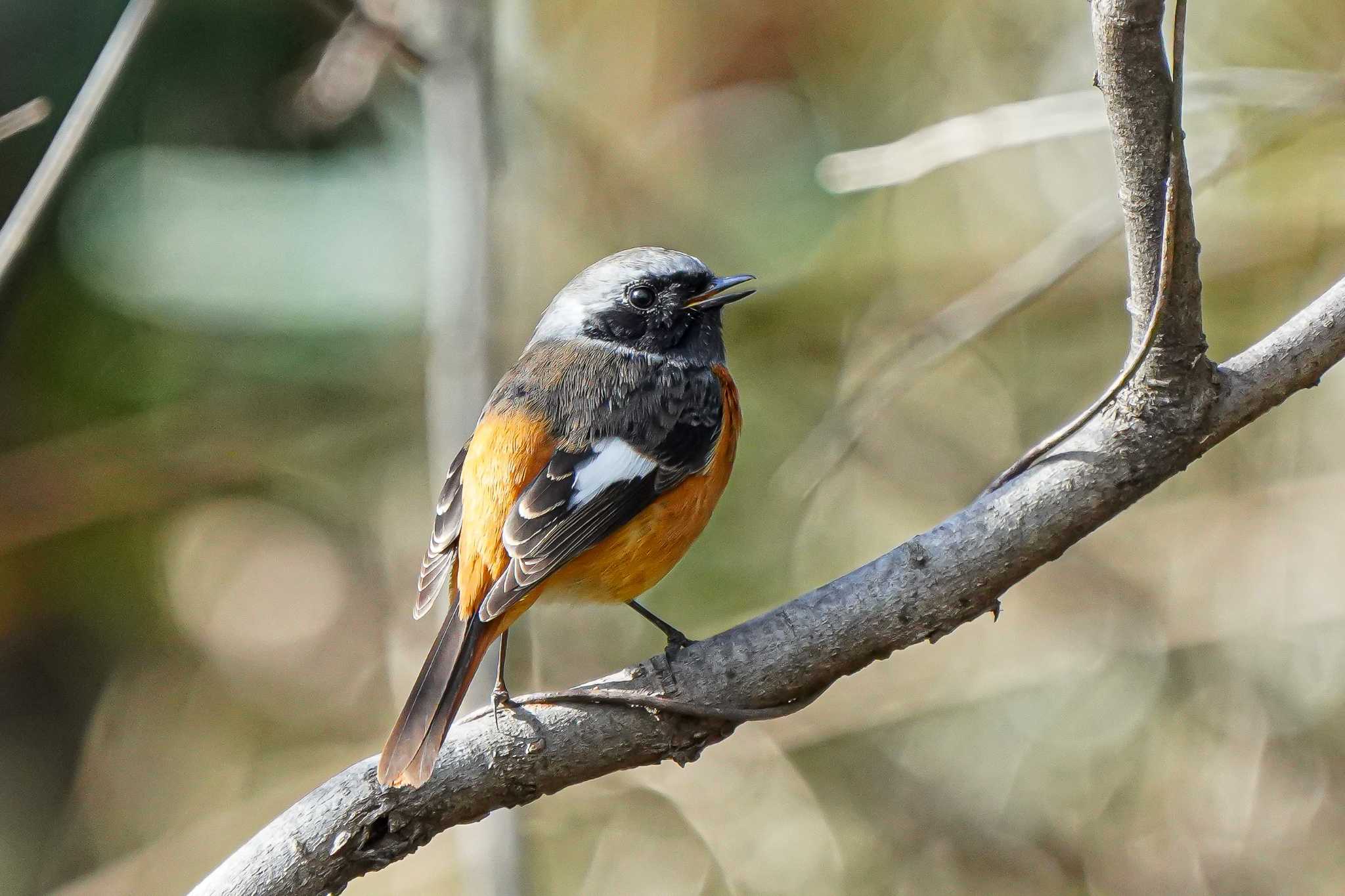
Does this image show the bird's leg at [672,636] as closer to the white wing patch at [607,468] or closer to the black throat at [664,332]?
the white wing patch at [607,468]

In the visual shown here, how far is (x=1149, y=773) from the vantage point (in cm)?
425

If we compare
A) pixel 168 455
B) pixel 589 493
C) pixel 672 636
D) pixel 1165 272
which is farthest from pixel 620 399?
pixel 168 455

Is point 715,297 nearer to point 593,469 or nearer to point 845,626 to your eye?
point 593,469

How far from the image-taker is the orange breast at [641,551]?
2.79m

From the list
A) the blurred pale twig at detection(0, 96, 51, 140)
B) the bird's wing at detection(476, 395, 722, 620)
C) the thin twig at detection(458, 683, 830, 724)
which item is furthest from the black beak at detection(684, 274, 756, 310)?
the blurred pale twig at detection(0, 96, 51, 140)

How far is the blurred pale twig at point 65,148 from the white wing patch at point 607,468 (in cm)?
122

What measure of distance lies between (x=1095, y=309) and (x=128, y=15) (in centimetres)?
351

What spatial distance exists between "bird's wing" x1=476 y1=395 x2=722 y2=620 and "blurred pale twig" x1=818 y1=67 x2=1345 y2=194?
2.65 ft

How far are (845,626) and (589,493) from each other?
88 cm

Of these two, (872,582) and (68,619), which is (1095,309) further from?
(68,619)

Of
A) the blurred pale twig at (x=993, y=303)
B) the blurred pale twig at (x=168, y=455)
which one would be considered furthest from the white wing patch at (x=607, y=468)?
the blurred pale twig at (x=168, y=455)

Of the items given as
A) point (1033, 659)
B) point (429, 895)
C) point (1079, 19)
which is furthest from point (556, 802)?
point (1079, 19)

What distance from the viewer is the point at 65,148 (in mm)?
2236

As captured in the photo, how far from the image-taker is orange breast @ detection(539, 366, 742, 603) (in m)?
2.79
